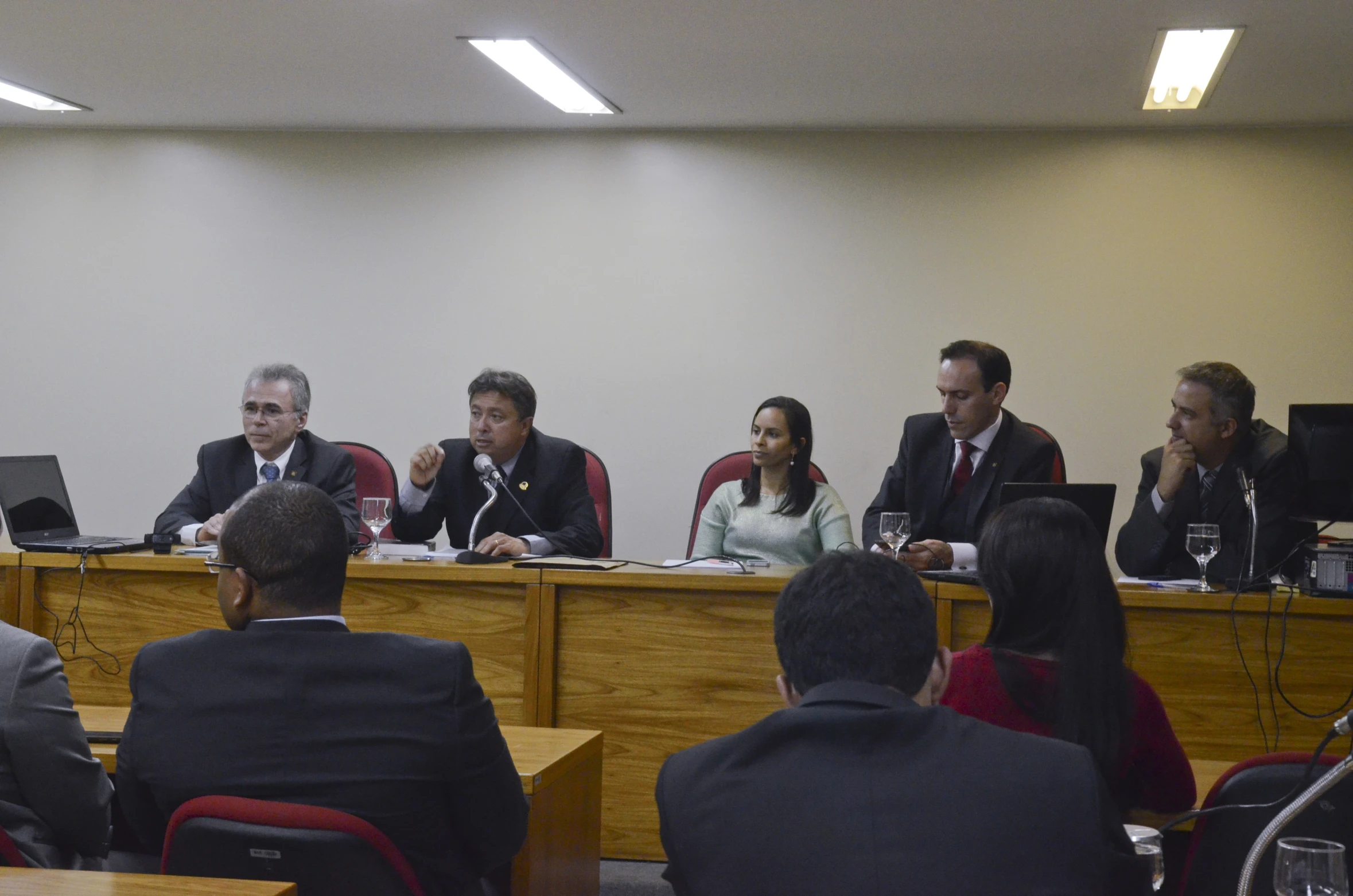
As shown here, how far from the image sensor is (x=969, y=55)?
409 centimetres

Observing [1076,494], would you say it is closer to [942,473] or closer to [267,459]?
[942,473]

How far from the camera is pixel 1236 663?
2.82 m

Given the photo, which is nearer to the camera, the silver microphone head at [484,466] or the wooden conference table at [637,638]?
the wooden conference table at [637,638]

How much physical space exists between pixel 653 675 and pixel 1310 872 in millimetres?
1872

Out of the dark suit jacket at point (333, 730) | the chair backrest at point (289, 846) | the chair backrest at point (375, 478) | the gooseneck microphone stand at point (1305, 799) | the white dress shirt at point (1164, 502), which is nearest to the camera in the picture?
the gooseneck microphone stand at point (1305, 799)

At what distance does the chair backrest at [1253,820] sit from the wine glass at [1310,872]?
0.19m

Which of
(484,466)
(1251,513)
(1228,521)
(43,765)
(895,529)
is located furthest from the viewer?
(484,466)

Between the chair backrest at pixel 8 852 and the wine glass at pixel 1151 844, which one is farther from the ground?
the wine glass at pixel 1151 844

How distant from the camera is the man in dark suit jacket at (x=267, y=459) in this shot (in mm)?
3861

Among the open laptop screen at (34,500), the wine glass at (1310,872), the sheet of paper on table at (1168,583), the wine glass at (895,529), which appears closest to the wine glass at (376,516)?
the open laptop screen at (34,500)

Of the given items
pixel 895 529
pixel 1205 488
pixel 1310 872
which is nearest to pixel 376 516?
pixel 895 529

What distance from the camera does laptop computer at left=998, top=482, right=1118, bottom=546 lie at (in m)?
2.91

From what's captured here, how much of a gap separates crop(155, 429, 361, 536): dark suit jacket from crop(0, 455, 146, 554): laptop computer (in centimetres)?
38

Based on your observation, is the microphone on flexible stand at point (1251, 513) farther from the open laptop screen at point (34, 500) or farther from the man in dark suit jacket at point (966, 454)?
the open laptop screen at point (34, 500)
